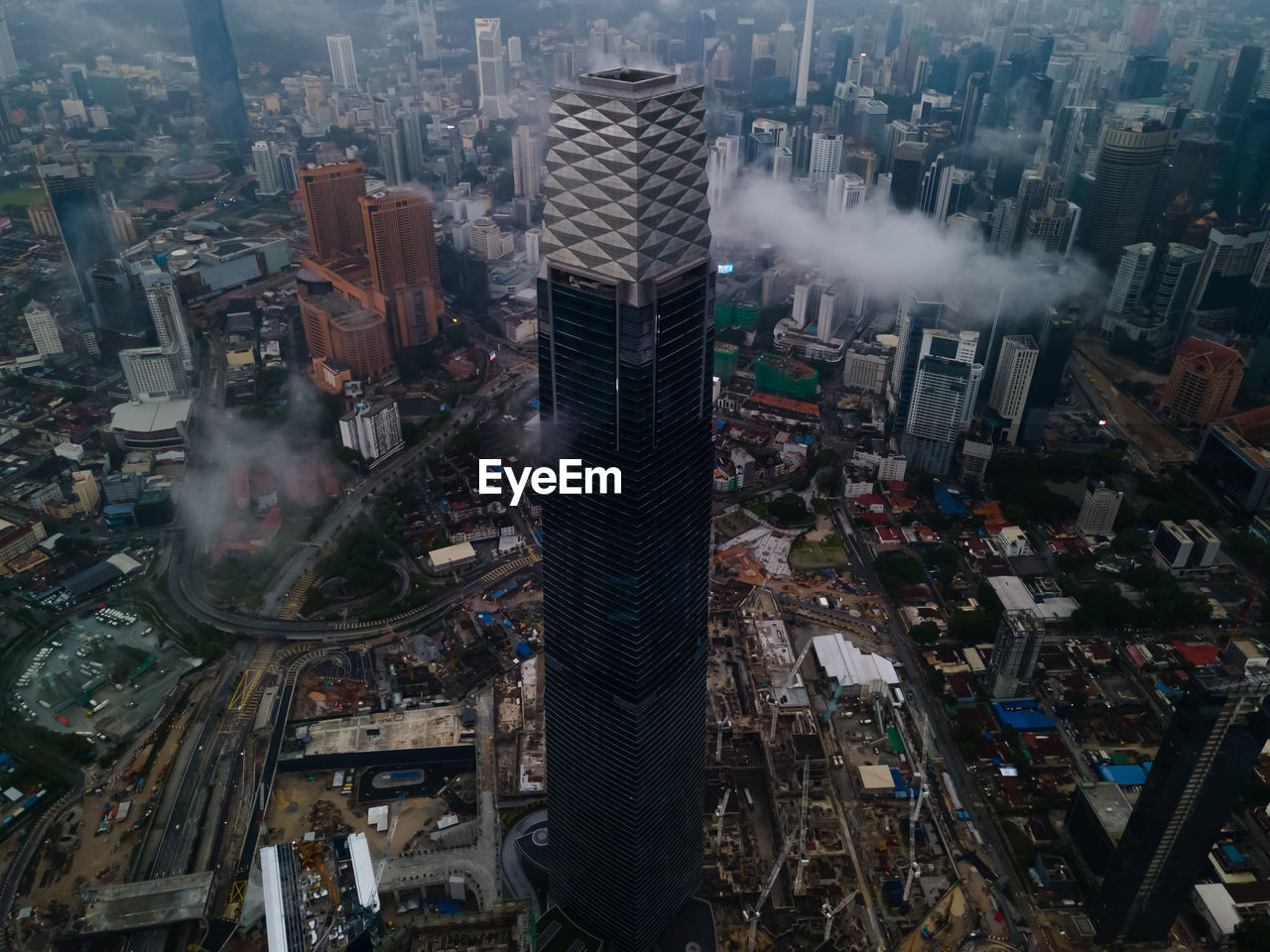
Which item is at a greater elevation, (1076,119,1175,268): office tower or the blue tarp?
(1076,119,1175,268): office tower

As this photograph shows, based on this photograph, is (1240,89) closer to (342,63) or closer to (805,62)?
(805,62)

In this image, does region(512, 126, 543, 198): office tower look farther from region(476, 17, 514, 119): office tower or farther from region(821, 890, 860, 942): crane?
region(821, 890, 860, 942): crane

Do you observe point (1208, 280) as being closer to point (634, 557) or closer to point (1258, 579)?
point (1258, 579)

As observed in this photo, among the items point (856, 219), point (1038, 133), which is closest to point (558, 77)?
point (856, 219)

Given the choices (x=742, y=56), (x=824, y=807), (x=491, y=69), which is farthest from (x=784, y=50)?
(x=824, y=807)

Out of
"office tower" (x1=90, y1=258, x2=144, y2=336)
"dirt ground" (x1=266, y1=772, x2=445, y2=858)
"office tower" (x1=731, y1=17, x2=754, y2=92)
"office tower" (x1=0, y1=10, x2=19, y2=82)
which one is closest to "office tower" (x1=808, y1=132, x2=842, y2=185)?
"office tower" (x1=731, y1=17, x2=754, y2=92)

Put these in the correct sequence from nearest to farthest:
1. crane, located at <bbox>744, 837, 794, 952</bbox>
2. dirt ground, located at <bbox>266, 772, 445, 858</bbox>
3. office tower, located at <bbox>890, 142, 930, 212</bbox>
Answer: crane, located at <bbox>744, 837, 794, 952</bbox>, dirt ground, located at <bbox>266, 772, 445, 858</bbox>, office tower, located at <bbox>890, 142, 930, 212</bbox>

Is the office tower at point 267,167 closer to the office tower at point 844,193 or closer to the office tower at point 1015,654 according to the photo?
the office tower at point 844,193
